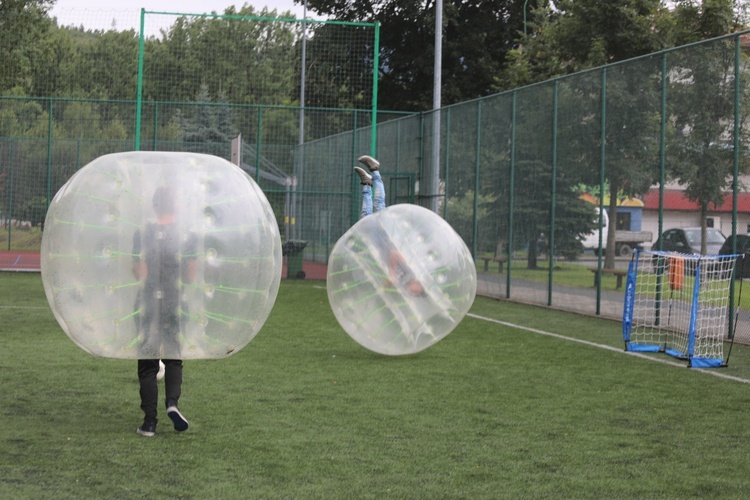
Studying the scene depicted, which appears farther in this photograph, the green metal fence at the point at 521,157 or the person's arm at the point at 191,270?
the green metal fence at the point at 521,157

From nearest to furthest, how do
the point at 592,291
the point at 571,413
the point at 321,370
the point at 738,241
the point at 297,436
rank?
the point at 297,436 → the point at 571,413 → the point at 321,370 → the point at 738,241 → the point at 592,291

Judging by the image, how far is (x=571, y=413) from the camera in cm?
709

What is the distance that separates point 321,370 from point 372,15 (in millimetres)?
26320

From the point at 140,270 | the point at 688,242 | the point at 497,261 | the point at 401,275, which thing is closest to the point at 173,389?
the point at 140,270

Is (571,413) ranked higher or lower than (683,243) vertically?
lower

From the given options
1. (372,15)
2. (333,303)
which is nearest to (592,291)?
(333,303)

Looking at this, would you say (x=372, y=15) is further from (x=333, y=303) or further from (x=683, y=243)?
(x=333, y=303)

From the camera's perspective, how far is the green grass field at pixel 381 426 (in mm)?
5145

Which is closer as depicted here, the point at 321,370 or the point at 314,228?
the point at 321,370

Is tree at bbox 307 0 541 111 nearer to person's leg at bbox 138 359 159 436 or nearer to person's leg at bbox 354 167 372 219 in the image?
person's leg at bbox 354 167 372 219

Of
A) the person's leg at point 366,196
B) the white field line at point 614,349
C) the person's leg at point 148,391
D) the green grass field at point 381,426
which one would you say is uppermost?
the person's leg at point 366,196

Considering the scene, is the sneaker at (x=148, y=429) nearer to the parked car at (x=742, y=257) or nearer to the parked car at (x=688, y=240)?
the parked car at (x=742, y=257)

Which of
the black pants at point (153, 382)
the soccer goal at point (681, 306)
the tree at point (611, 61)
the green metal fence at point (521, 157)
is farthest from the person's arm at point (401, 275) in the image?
the tree at point (611, 61)

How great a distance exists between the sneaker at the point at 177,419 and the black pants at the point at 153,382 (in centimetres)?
4
